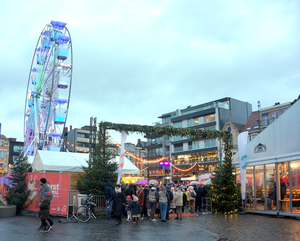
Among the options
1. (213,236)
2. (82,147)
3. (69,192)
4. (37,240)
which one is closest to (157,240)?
(213,236)

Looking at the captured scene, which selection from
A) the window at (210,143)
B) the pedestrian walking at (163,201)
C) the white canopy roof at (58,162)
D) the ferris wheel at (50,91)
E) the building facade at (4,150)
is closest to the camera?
the pedestrian walking at (163,201)

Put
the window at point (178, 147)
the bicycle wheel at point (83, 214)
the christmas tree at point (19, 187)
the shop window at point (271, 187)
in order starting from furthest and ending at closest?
the window at point (178, 147) → the christmas tree at point (19, 187) → the shop window at point (271, 187) → the bicycle wheel at point (83, 214)

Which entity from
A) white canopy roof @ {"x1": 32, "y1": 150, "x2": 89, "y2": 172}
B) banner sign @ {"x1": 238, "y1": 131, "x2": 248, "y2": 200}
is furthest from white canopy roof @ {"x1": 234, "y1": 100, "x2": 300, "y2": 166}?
white canopy roof @ {"x1": 32, "y1": 150, "x2": 89, "y2": 172}

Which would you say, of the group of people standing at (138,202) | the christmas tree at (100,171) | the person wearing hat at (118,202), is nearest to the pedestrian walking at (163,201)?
the group of people standing at (138,202)

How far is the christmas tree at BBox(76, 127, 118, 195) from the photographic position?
53.6 feet

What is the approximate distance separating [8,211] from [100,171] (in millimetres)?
4680

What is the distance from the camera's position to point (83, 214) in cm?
1395

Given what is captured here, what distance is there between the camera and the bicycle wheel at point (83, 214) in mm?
13945

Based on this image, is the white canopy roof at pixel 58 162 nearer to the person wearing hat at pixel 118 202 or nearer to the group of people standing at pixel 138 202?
the group of people standing at pixel 138 202

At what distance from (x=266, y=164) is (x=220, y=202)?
10.9ft

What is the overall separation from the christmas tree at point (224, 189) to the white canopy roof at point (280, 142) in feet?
4.12

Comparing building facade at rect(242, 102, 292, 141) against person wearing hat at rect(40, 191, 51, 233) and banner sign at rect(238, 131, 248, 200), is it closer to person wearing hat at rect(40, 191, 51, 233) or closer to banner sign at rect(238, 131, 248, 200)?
banner sign at rect(238, 131, 248, 200)

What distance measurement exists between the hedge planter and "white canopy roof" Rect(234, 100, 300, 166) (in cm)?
1264

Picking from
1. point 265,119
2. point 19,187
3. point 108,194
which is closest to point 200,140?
point 265,119
